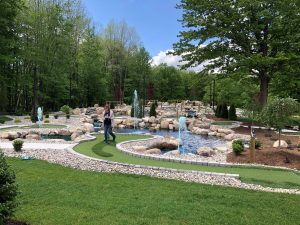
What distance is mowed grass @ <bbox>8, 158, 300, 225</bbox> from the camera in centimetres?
440

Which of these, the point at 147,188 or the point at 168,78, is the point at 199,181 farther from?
the point at 168,78

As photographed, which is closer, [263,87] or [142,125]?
[263,87]

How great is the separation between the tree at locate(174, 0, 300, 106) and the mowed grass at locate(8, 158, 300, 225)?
13.2 metres

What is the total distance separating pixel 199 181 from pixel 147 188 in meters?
1.37

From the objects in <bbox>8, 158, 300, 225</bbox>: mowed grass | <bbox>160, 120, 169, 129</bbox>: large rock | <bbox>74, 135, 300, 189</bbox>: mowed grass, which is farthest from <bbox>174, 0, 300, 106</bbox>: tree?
<bbox>8, 158, 300, 225</bbox>: mowed grass

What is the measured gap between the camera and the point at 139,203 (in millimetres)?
5082

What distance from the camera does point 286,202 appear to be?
5398 millimetres

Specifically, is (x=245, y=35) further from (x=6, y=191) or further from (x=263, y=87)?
(x=6, y=191)

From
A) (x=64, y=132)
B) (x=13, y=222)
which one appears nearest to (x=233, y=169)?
(x=13, y=222)

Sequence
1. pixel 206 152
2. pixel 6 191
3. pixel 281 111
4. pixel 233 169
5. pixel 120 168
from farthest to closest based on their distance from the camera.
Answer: pixel 206 152 < pixel 281 111 < pixel 233 169 < pixel 120 168 < pixel 6 191

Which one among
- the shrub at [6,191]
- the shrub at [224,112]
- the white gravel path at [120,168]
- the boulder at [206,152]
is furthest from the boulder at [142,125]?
the shrub at [6,191]

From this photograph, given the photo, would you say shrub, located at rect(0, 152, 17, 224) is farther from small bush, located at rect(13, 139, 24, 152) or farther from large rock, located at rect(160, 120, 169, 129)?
large rock, located at rect(160, 120, 169, 129)

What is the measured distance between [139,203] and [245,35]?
16456 mm

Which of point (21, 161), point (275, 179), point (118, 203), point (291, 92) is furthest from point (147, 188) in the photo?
point (291, 92)
